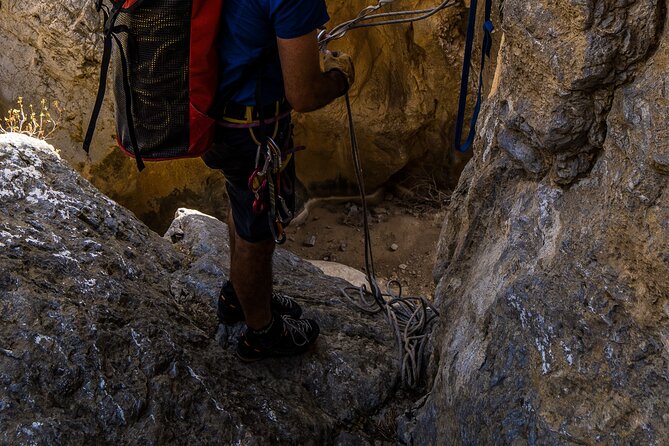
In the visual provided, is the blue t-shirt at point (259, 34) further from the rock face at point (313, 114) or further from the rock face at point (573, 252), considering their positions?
the rock face at point (313, 114)

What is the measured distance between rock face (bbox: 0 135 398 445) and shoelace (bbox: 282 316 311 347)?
0.21 ft

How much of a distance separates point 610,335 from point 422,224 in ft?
17.3

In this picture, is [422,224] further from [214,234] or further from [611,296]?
[611,296]

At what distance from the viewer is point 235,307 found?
2.41 meters

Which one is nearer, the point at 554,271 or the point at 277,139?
the point at 554,271

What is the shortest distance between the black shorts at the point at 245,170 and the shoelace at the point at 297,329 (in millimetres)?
397

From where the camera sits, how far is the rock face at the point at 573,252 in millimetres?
1297

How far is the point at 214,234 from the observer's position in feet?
10.6

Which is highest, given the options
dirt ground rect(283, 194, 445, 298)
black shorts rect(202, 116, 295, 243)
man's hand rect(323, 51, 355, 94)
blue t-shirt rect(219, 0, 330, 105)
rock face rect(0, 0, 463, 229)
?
blue t-shirt rect(219, 0, 330, 105)

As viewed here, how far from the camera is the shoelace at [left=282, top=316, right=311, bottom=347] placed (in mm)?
2342

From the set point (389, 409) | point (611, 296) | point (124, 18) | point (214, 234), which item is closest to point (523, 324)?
point (611, 296)

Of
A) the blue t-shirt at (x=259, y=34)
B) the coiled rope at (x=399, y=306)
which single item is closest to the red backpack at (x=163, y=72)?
the blue t-shirt at (x=259, y=34)

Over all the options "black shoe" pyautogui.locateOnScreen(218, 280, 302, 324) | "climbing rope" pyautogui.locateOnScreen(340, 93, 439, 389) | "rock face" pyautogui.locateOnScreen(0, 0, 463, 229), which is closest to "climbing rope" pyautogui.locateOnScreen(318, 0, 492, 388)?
"climbing rope" pyautogui.locateOnScreen(340, 93, 439, 389)

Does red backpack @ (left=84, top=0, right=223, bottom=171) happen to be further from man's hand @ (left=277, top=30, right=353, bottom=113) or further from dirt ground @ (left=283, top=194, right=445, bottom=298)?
dirt ground @ (left=283, top=194, right=445, bottom=298)
